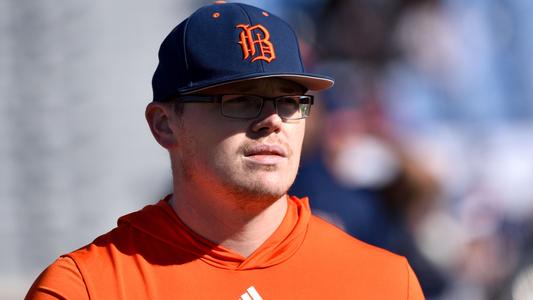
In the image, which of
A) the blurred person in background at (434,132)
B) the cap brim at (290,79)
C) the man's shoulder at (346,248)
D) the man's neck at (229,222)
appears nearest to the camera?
the cap brim at (290,79)

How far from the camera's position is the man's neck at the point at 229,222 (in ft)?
7.43

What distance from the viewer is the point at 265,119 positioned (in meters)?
2.17

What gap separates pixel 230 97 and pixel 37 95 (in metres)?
3.48

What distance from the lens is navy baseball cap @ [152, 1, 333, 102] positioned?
2201 mm

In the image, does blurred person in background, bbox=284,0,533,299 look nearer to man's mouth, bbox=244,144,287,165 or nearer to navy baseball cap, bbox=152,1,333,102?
navy baseball cap, bbox=152,1,333,102

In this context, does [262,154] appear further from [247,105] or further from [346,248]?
[346,248]

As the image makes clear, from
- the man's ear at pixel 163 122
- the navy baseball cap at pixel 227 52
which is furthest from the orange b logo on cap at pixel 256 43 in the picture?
the man's ear at pixel 163 122

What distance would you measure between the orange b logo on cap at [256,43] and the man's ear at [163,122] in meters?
0.25

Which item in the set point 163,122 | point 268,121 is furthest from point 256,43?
point 163,122

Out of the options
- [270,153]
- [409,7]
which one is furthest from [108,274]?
[409,7]

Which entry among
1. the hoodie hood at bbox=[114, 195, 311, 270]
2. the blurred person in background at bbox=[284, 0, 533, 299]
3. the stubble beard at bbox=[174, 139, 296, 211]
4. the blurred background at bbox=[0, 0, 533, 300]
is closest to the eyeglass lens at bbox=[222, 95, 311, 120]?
the stubble beard at bbox=[174, 139, 296, 211]

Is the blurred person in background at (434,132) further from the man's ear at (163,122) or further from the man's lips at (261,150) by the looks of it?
the man's lips at (261,150)

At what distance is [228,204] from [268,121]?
Result: 23 cm

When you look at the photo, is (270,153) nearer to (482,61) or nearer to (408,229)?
(408,229)
